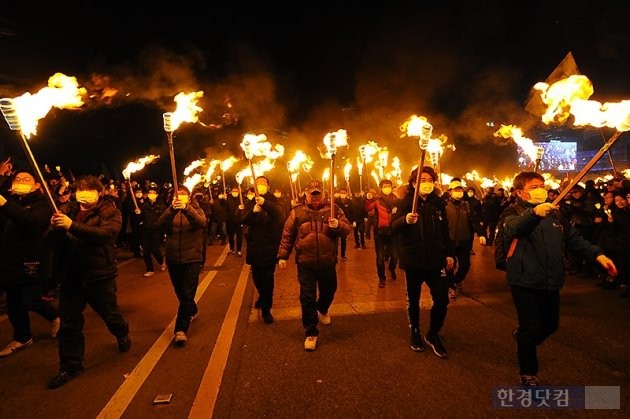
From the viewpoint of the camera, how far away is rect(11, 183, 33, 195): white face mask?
4.96 meters

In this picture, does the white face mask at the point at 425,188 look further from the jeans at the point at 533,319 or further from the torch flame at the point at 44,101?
the torch flame at the point at 44,101

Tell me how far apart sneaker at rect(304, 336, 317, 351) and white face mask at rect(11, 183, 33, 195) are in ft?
13.2

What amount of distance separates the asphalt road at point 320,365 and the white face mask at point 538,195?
172 cm

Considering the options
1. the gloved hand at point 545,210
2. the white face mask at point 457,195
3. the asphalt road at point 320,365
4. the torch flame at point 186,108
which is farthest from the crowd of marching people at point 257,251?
the torch flame at point 186,108

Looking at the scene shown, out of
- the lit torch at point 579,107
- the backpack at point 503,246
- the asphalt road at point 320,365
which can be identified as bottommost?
the asphalt road at point 320,365

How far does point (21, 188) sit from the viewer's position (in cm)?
498

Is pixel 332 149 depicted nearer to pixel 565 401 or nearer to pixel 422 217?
pixel 422 217

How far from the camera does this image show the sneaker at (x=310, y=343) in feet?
15.3

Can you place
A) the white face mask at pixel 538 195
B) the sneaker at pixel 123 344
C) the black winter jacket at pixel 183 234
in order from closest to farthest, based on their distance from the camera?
1. the white face mask at pixel 538 195
2. the sneaker at pixel 123 344
3. the black winter jacket at pixel 183 234

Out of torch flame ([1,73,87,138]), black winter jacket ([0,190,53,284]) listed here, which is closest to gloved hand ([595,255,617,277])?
torch flame ([1,73,87,138])

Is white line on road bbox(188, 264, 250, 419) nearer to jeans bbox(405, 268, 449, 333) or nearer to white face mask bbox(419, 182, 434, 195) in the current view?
jeans bbox(405, 268, 449, 333)

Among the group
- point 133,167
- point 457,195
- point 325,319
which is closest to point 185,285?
point 325,319

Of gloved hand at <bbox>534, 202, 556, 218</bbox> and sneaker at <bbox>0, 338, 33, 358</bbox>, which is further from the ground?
gloved hand at <bbox>534, 202, 556, 218</bbox>

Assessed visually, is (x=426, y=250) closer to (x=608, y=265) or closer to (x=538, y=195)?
(x=538, y=195)
